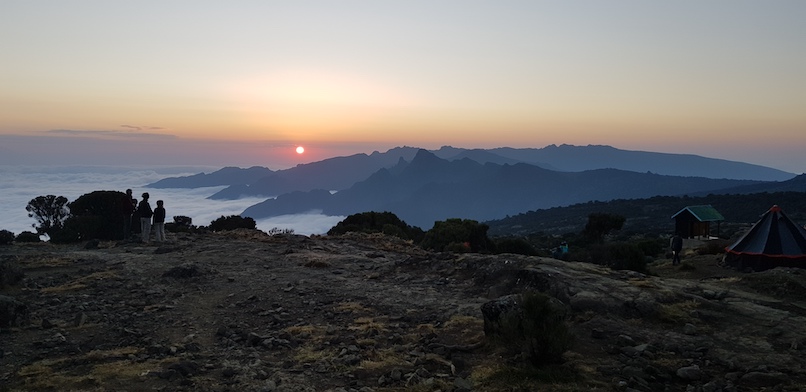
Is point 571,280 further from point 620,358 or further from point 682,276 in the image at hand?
point 682,276

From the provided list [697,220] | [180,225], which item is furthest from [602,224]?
[180,225]

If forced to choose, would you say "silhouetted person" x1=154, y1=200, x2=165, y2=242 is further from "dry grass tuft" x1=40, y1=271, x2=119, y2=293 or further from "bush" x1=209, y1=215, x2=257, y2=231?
"bush" x1=209, y1=215, x2=257, y2=231

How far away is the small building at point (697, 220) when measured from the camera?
33656 millimetres

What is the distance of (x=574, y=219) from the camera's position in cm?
9106

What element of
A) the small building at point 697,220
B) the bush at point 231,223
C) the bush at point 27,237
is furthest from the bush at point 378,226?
the small building at point 697,220

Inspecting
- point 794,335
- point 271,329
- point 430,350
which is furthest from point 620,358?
point 271,329

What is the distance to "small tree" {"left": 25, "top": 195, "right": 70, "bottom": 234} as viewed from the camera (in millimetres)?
26906

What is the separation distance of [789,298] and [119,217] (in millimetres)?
27296

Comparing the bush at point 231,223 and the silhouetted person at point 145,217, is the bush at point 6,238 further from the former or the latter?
the bush at point 231,223

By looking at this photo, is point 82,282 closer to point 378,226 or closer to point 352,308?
point 352,308

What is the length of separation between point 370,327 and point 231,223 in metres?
23.7

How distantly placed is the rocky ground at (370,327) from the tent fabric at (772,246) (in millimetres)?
5095

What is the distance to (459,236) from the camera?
Answer: 24984 millimetres

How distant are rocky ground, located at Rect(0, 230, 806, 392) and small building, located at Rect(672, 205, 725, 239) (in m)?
19.4
